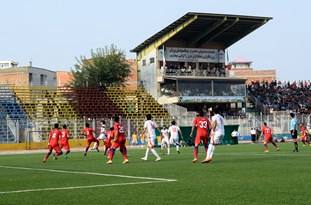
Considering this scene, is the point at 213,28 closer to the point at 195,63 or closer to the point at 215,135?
the point at 195,63

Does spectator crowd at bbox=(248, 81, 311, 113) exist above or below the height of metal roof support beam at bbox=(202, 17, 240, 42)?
below

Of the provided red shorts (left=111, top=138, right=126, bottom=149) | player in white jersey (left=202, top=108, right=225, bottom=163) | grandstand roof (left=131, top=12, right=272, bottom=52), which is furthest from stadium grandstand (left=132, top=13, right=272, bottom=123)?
player in white jersey (left=202, top=108, right=225, bottom=163)

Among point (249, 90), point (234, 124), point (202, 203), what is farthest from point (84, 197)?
point (249, 90)

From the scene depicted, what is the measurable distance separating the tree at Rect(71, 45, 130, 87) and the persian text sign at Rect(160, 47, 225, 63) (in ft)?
32.2

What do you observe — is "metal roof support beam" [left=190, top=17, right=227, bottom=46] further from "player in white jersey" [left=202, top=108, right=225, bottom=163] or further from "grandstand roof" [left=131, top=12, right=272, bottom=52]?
"player in white jersey" [left=202, top=108, right=225, bottom=163]

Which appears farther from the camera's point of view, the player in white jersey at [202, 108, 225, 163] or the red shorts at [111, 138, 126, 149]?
the red shorts at [111, 138, 126, 149]

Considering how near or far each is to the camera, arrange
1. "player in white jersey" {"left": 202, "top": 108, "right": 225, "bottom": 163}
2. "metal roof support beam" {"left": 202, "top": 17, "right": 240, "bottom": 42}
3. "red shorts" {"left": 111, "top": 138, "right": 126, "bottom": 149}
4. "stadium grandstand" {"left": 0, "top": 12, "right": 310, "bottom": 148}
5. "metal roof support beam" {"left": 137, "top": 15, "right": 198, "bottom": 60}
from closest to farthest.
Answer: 1. "player in white jersey" {"left": 202, "top": 108, "right": 225, "bottom": 163}
2. "red shorts" {"left": 111, "top": 138, "right": 126, "bottom": 149}
3. "stadium grandstand" {"left": 0, "top": 12, "right": 310, "bottom": 148}
4. "metal roof support beam" {"left": 137, "top": 15, "right": 198, "bottom": 60}
5. "metal roof support beam" {"left": 202, "top": 17, "right": 240, "bottom": 42}

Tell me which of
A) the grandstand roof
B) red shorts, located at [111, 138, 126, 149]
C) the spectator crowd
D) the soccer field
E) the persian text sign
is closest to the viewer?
the soccer field

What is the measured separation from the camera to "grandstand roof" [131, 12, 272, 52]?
222 ft

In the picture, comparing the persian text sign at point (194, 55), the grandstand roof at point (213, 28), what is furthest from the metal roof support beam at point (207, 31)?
the persian text sign at point (194, 55)

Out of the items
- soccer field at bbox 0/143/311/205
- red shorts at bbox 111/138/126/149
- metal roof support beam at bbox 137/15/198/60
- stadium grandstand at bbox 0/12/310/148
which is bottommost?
soccer field at bbox 0/143/311/205

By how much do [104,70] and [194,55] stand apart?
42.4 feet

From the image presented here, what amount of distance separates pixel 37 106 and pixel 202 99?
62.2 feet

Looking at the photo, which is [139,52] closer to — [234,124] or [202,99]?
[202,99]
